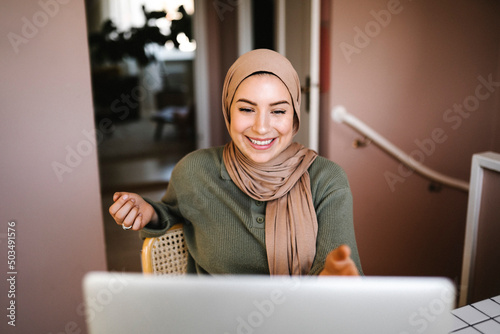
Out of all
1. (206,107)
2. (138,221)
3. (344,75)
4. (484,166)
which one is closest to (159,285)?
(138,221)

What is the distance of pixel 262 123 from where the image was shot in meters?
1.16

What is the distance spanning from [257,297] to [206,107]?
3.84 meters

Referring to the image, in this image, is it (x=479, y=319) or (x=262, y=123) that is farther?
(x=262, y=123)

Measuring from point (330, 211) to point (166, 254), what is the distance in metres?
0.52

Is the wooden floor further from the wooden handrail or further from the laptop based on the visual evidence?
the laptop

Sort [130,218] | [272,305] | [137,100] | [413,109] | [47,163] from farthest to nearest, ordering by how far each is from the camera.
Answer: [137,100]
[413,109]
[47,163]
[130,218]
[272,305]

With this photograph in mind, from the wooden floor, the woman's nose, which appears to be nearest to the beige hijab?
the woman's nose

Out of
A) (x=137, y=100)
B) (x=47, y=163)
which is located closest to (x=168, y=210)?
(x=47, y=163)

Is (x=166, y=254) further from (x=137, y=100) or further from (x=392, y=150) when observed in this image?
(x=137, y=100)

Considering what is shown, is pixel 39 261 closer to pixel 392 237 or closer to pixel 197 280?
pixel 197 280

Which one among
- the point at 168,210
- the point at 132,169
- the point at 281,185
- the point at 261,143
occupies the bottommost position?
the point at 132,169

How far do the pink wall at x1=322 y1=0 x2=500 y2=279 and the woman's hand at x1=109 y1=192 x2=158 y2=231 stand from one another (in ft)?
4.34

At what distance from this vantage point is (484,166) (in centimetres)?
144

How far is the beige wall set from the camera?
1.55 m
